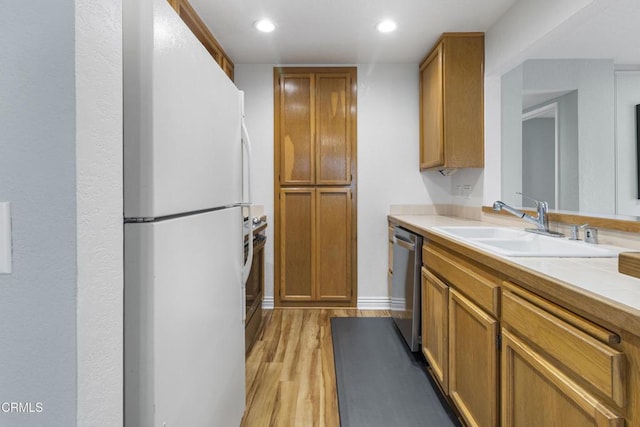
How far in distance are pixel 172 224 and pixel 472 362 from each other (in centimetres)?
133

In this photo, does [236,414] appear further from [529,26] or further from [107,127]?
[529,26]

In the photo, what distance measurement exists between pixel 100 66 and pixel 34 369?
479 mm

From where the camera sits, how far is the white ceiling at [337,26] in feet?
7.73

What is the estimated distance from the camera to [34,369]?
0.52 m

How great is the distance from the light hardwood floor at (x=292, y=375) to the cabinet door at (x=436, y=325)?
0.58 meters

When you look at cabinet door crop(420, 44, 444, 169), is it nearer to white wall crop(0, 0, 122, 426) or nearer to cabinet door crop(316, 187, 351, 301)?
cabinet door crop(316, 187, 351, 301)

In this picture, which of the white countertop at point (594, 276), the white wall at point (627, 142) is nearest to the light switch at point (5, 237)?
Result: the white countertop at point (594, 276)

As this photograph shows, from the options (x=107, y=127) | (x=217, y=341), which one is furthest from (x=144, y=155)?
(x=217, y=341)

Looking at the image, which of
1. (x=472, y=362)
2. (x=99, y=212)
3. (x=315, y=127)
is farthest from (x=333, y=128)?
(x=99, y=212)

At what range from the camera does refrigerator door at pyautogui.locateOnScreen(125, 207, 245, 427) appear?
75cm

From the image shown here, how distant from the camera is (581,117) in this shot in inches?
72.0

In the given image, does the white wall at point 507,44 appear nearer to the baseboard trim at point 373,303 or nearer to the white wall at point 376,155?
the white wall at point 376,155

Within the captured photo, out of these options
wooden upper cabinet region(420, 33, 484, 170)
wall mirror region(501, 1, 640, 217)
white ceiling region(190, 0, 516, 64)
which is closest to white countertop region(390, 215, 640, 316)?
wall mirror region(501, 1, 640, 217)

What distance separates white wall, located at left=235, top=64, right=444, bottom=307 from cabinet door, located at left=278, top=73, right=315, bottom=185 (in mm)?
133
